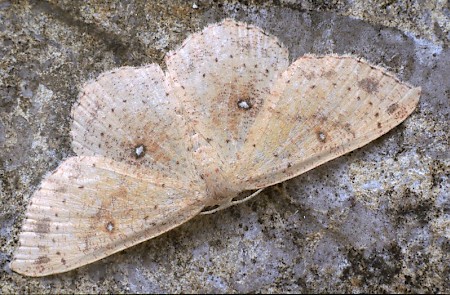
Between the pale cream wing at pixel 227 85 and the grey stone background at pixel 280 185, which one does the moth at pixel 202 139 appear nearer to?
the pale cream wing at pixel 227 85

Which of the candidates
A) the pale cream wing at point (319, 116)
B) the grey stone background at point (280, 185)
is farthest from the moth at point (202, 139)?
the grey stone background at point (280, 185)

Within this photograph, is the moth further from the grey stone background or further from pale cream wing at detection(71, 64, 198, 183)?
the grey stone background

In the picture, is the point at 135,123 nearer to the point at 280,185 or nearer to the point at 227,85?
the point at 227,85

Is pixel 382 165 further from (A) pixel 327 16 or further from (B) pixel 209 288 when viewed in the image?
(B) pixel 209 288

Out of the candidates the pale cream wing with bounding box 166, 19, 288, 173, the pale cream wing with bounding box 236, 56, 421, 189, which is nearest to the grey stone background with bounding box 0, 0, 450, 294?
the pale cream wing with bounding box 236, 56, 421, 189

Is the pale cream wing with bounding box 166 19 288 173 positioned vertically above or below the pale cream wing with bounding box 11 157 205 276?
above

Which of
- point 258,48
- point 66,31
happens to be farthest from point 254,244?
point 66,31
